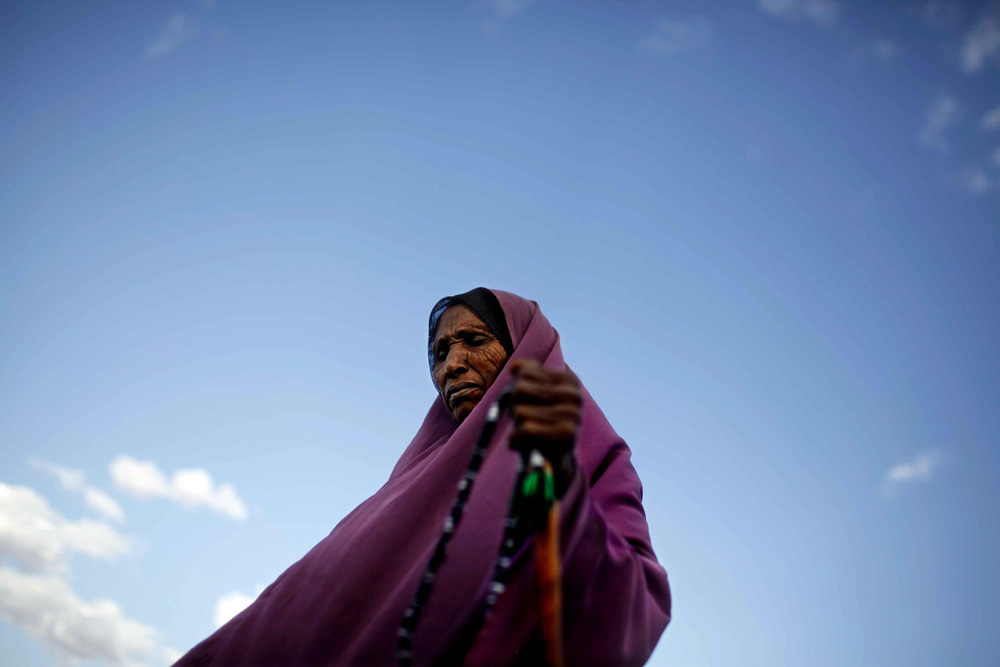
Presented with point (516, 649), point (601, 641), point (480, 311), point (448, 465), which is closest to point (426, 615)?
point (516, 649)

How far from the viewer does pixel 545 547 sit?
1.48 m

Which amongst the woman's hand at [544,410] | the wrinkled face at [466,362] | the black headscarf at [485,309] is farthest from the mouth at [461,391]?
the woman's hand at [544,410]

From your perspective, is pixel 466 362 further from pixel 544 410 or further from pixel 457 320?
pixel 544 410

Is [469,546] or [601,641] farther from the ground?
[469,546]

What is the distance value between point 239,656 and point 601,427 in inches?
65.4

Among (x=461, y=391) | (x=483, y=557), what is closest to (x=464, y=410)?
(x=461, y=391)

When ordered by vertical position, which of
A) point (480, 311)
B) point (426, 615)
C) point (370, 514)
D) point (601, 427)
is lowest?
point (426, 615)

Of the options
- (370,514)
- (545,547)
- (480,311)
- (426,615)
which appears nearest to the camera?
(545,547)

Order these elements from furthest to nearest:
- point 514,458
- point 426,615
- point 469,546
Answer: point 514,458
point 469,546
point 426,615

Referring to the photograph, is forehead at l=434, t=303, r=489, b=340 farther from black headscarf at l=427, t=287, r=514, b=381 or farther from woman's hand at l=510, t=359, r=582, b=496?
woman's hand at l=510, t=359, r=582, b=496

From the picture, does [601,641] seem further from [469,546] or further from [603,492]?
[603,492]

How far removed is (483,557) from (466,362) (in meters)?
1.32

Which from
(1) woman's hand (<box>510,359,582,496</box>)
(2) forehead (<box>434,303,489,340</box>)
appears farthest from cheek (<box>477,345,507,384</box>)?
(1) woman's hand (<box>510,359,582,496</box>)

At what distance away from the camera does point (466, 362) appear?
3340 millimetres
